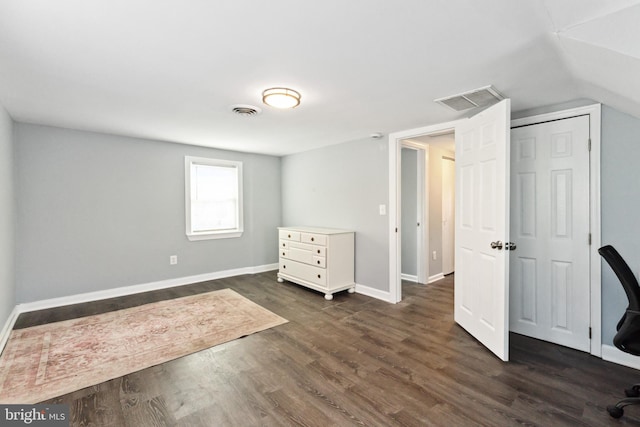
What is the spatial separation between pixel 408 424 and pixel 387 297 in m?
2.23

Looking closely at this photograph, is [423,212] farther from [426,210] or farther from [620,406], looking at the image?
[620,406]

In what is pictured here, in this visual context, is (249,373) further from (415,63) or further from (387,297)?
(415,63)

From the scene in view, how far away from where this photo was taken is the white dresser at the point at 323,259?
3.98 metres

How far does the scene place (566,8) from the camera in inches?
54.2

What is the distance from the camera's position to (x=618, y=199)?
235cm

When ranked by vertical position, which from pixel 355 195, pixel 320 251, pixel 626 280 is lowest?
pixel 320 251

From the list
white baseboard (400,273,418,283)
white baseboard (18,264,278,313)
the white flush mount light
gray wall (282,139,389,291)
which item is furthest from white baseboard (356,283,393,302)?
Answer: the white flush mount light

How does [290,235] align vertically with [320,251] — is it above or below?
above

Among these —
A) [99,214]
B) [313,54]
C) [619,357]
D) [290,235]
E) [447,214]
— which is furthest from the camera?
[447,214]

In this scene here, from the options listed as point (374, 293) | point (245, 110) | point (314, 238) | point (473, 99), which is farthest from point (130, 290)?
point (473, 99)

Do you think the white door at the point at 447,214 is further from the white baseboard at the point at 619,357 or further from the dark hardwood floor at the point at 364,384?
the white baseboard at the point at 619,357

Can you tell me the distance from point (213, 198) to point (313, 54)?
3761 mm

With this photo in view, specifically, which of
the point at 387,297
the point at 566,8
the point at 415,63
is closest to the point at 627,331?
the point at 566,8

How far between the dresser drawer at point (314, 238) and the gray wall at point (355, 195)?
1.94 ft
